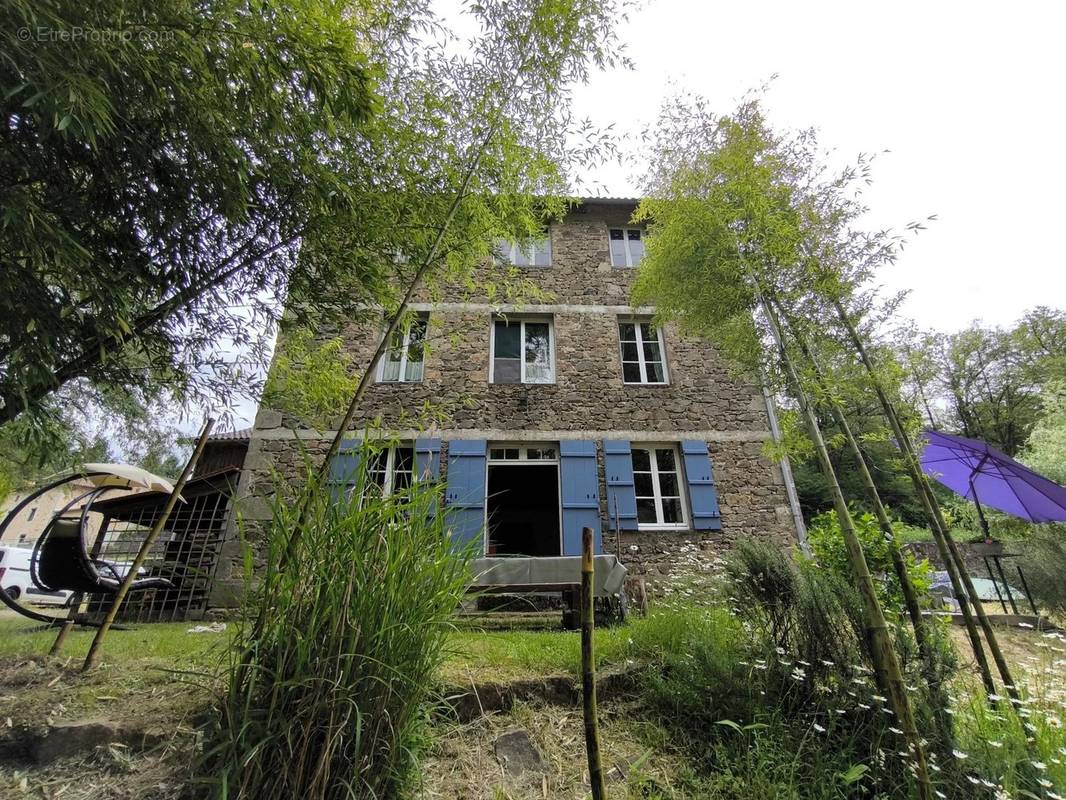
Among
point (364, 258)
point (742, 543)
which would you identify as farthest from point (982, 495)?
point (364, 258)

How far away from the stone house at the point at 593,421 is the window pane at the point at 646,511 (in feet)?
0.07

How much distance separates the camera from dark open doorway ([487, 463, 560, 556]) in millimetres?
8648

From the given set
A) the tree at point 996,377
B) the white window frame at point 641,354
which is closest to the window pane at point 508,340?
the white window frame at point 641,354

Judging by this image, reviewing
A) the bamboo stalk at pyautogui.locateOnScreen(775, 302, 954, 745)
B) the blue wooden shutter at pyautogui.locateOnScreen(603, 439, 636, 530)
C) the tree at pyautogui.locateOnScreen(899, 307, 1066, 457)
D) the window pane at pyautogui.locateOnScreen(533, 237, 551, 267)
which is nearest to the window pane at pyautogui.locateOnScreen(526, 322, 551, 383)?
the window pane at pyautogui.locateOnScreen(533, 237, 551, 267)

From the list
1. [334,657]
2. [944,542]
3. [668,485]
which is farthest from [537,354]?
[334,657]

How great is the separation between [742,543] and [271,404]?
365 centimetres

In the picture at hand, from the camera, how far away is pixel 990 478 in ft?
16.5

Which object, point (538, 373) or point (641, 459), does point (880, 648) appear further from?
point (538, 373)

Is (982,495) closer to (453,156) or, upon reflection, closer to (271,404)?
(453,156)

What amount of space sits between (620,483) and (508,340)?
10.0 feet

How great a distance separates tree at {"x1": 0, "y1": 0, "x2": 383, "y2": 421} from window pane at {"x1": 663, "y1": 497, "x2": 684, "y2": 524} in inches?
224

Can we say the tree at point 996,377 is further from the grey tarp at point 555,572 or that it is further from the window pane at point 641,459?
the grey tarp at point 555,572

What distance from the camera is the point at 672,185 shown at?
3738 mm

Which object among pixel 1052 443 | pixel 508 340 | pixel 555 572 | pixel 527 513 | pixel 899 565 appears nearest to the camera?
pixel 899 565
